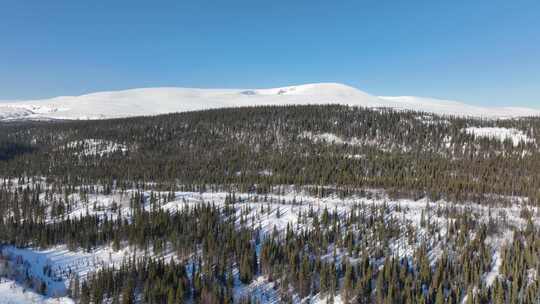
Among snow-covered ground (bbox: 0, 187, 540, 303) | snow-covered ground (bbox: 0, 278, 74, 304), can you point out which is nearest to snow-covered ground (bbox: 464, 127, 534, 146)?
snow-covered ground (bbox: 0, 187, 540, 303)

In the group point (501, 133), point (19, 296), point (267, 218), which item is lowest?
point (19, 296)

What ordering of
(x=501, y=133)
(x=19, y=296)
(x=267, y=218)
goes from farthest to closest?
(x=501, y=133)
(x=267, y=218)
(x=19, y=296)

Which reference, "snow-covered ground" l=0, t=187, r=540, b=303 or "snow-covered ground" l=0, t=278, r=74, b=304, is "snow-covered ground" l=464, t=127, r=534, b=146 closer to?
"snow-covered ground" l=0, t=187, r=540, b=303

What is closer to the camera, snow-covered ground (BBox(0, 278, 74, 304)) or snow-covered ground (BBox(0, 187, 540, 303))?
snow-covered ground (BBox(0, 278, 74, 304))

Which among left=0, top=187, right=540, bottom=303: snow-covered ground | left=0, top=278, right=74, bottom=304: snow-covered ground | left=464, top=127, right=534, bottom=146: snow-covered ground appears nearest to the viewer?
left=0, top=278, right=74, bottom=304: snow-covered ground

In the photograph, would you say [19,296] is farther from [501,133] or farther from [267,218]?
[501,133]

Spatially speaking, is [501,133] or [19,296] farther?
[501,133]

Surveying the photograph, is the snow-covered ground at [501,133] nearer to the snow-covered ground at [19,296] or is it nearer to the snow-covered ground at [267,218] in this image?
the snow-covered ground at [267,218]

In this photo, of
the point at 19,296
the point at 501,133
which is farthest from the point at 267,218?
the point at 501,133

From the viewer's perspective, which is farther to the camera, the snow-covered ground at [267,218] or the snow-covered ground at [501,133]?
the snow-covered ground at [501,133]

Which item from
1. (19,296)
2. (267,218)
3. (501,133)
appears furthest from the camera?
(501,133)

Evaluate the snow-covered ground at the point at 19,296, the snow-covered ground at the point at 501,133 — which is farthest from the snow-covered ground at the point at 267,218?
the snow-covered ground at the point at 501,133

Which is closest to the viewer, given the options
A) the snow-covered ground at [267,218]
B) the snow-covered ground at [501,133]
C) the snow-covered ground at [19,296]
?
the snow-covered ground at [19,296]
